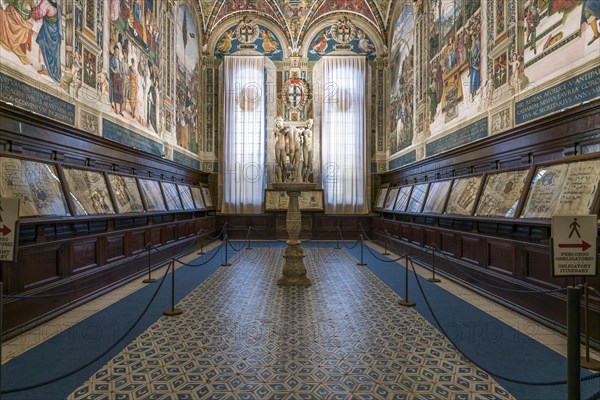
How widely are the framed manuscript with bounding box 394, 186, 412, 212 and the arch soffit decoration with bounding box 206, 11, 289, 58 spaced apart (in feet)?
27.8

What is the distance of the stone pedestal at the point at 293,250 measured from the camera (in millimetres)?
6180

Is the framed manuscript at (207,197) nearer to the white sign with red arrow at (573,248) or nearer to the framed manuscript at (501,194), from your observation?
the framed manuscript at (501,194)

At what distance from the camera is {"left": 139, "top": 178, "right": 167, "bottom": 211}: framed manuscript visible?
26.2 ft

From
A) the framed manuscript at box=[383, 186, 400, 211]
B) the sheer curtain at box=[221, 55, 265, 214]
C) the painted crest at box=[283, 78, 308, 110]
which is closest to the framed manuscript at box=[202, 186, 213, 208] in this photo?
the sheer curtain at box=[221, 55, 265, 214]

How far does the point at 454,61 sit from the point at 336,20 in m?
8.35

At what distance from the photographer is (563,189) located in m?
4.30

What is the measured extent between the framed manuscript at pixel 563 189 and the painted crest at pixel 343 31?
1214 cm

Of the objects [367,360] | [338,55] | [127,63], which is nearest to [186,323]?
[367,360]

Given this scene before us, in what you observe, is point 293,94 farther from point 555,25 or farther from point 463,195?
point 555,25

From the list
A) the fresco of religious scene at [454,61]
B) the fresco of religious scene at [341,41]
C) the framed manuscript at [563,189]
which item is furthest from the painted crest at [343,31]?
the framed manuscript at [563,189]

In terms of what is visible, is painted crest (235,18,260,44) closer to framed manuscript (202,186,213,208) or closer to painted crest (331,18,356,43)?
painted crest (331,18,356,43)

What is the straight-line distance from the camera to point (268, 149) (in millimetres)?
14352

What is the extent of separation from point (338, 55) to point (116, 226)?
12247 mm

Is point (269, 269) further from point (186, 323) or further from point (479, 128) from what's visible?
point (479, 128)
